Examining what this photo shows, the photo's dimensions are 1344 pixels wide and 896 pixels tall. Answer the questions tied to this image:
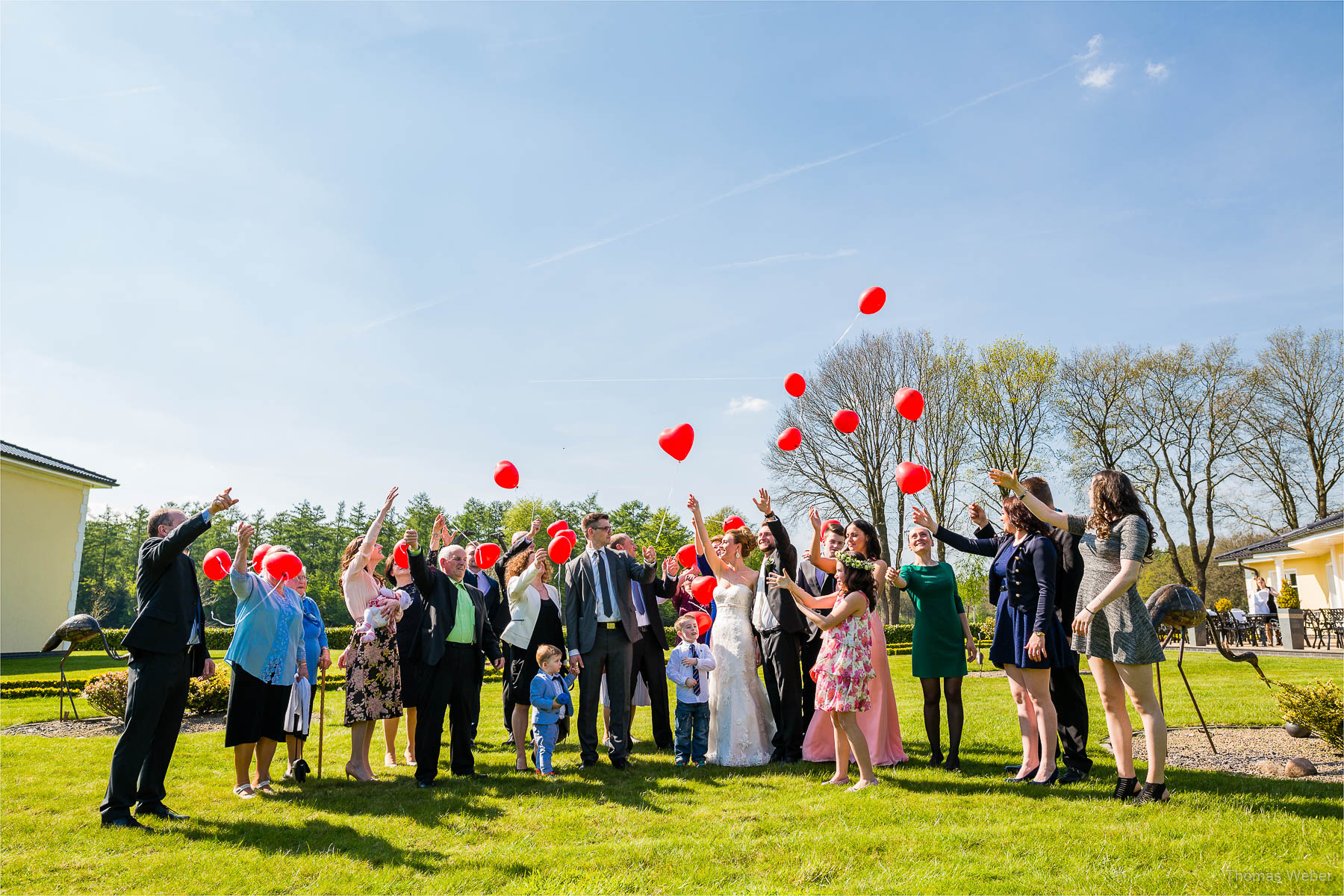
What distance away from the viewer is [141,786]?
5.41 m

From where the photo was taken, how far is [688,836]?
15.3ft

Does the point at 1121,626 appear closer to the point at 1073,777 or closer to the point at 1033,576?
the point at 1033,576

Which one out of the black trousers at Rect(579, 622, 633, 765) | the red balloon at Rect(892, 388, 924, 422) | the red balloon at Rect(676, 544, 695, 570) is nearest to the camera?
the black trousers at Rect(579, 622, 633, 765)

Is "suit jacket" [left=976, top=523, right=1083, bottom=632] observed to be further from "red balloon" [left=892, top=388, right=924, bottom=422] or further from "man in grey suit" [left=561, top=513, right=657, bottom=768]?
"man in grey suit" [left=561, top=513, right=657, bottom=768]

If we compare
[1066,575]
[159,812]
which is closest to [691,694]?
[1066,575]

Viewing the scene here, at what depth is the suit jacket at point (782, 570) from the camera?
7070 mm

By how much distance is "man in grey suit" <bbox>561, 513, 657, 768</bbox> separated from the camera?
23.1 ft

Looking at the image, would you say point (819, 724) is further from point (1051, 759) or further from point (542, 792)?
point (542, 792)

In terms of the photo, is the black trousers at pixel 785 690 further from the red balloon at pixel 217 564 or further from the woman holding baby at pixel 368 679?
the red balloon at pixel 217 564

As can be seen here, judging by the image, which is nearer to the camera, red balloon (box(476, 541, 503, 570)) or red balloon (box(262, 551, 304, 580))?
red balloon (box(262, 551, 304, 580))

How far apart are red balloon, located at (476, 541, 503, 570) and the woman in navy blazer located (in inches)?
206

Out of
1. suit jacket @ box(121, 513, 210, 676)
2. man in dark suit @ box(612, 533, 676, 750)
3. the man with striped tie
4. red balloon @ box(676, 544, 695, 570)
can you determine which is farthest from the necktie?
suit jacket @ box(121, 513, 210, 676)

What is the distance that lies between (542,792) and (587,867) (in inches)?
74.9

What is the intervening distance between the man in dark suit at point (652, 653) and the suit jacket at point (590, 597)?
0.55 ft
